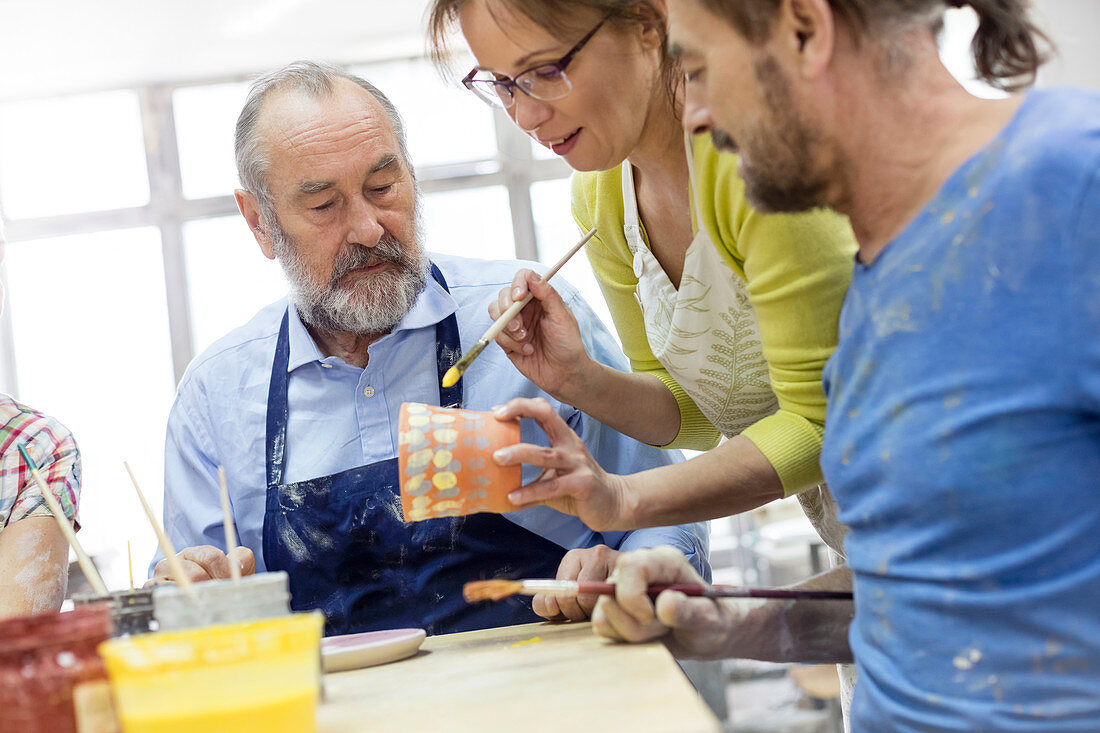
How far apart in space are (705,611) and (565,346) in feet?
1.97

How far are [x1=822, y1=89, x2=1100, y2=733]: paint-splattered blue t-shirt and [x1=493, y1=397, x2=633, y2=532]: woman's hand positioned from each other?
37cm

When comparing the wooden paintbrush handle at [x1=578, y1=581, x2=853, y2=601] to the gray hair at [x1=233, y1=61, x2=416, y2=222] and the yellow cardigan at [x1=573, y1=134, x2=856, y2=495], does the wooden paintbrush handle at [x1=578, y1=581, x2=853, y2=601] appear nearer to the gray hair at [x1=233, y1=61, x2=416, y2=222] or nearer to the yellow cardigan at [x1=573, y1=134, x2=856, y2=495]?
the yellow cardigan at [x1=573, y1=134, x2=856, y2=495]

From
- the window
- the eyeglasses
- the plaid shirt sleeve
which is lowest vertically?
the plaid shirt sleeve

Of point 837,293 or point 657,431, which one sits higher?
point 837,293

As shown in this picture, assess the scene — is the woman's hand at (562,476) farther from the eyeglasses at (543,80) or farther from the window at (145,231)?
the window at (145,231)

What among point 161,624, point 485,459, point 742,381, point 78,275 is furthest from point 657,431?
point 78,275

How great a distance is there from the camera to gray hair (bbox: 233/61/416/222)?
2025 mm

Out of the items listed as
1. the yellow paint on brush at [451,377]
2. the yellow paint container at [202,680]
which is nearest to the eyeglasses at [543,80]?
the yellow paint on brush at [451,377]

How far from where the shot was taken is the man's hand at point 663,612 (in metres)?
1.12

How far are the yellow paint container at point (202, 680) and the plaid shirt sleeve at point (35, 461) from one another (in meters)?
1.10

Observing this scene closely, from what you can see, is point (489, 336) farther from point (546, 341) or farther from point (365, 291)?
point (365, 291)

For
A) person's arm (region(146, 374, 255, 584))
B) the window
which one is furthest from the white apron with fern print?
the window

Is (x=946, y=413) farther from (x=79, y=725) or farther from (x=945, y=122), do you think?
(x=79, y=725)

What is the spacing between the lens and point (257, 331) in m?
2.12
